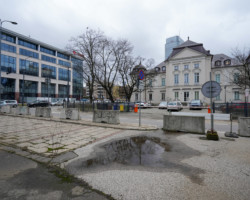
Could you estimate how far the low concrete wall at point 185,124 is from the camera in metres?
7.29

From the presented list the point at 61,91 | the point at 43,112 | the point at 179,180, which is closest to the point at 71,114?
the point at 43,112

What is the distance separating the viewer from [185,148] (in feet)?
16.2

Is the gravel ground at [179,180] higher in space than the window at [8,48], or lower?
lower

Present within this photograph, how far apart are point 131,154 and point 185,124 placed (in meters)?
4.44

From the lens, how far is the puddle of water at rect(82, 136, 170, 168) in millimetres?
3758

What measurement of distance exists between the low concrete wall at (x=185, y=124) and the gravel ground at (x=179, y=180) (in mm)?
3256

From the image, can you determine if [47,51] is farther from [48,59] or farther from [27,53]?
[27,53]

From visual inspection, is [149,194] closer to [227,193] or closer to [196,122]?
[227,193]

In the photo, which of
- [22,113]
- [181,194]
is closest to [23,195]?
[181,194]

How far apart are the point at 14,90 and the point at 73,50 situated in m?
32.4

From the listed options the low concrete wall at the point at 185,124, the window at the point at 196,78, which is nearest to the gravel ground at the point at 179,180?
the low concrete wall at the point at 185,124

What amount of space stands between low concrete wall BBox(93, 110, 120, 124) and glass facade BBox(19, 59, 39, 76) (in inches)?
1827

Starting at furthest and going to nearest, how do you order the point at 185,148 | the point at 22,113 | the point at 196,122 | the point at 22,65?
1. the point at 22,65
2. the point at 22,113
3. the point at 196,122
4. the point at 185,148

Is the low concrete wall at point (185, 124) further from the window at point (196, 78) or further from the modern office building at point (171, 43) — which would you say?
the modern office building at point (171, 43)
